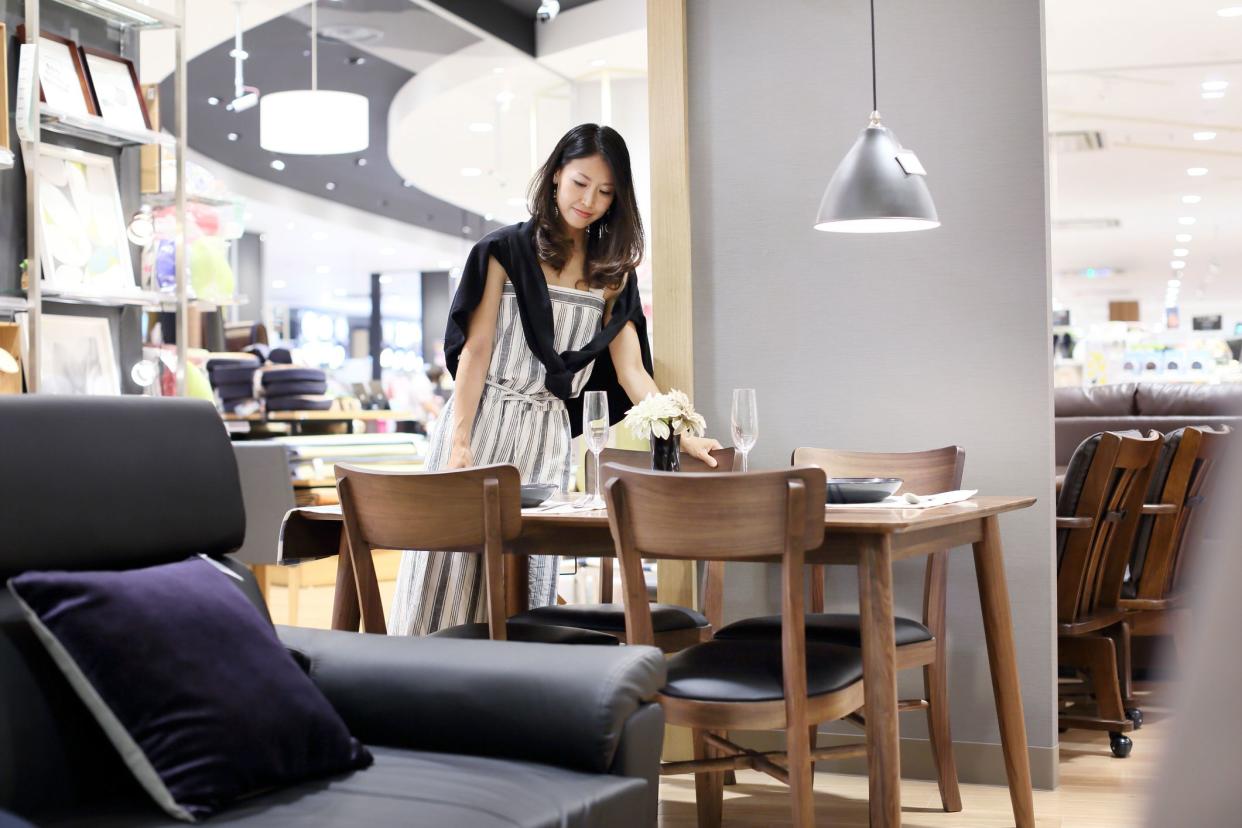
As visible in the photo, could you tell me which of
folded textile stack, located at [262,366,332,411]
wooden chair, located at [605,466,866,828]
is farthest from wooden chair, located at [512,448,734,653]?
folded textile stack, located at [262,366,332,411]

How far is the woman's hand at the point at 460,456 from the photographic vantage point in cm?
314

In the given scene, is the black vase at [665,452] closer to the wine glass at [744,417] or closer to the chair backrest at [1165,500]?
the wine glass at [744,417]

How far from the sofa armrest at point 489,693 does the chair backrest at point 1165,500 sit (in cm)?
282

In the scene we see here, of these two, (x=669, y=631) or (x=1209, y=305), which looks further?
(x=1209, y=305)

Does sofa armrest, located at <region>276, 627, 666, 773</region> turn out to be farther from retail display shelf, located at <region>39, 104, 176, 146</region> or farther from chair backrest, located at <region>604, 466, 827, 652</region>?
retail display shelf, located at <region>39, 104, 176, 146</region>

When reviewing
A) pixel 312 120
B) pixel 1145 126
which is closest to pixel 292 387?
pixel 312 120

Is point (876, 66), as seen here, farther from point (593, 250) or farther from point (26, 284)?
point (26, 284)

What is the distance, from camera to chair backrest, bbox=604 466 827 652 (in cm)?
226

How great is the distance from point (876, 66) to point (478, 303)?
1.36m

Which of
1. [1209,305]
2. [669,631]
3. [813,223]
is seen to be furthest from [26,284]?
[1209,305]

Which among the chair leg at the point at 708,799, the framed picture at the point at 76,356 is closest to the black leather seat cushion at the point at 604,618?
the chair leg at the point at 708,799

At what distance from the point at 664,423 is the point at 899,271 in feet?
3.56

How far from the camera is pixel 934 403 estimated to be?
351 centimetres

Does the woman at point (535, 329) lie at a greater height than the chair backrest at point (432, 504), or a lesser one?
greater
